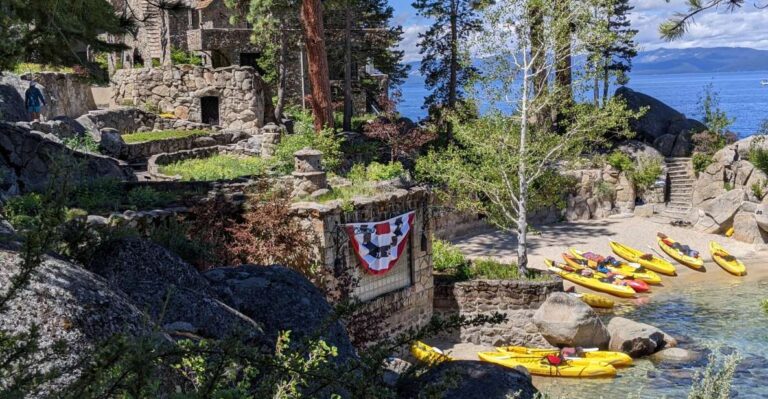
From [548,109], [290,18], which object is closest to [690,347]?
[548,109]

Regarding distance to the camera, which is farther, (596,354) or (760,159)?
(760,159)

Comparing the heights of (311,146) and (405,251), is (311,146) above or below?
above

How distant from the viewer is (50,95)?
24500 mm

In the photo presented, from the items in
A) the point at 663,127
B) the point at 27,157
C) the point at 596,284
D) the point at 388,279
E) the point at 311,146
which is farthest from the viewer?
Result: the point at 663,127

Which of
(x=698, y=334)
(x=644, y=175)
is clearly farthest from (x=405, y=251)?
(x=644, y=175)

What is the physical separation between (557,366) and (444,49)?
17.8m

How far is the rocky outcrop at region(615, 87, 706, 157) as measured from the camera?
3616cm

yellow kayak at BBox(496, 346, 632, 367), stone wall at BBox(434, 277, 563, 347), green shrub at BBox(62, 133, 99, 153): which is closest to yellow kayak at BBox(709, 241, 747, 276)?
stone wall at BBox(434, 277, 563, 347)

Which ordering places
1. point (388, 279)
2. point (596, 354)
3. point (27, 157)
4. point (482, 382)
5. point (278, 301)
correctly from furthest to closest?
point (596, 354) → point (388, 279) → point (27, 157) → point (278, 301) → point (482, 382)

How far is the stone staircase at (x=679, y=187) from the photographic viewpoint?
32.8 metres

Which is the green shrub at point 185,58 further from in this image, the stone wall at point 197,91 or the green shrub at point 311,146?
the green shrub at point 311,146

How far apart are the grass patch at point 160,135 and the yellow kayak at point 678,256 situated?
15.7 meters

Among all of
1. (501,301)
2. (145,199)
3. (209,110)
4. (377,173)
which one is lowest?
(501,301)

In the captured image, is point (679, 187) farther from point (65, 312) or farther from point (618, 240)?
point (65, 312)
